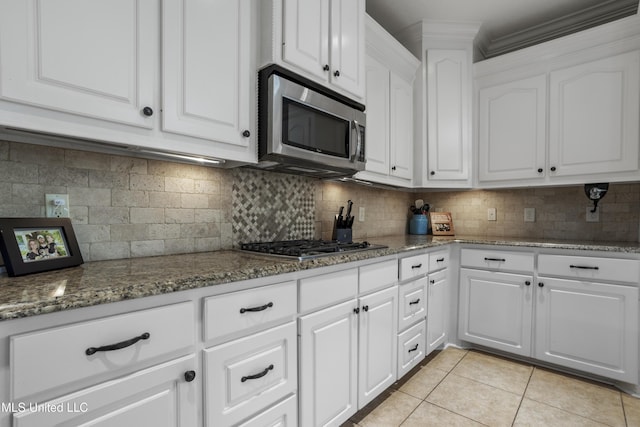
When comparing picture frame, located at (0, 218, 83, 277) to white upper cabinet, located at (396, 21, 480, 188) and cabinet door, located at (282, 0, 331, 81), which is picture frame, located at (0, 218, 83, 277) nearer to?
cabinet door, located at (282, 0, 331, 81)

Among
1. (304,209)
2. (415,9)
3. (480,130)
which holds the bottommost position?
(304,209)

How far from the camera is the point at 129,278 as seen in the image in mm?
927

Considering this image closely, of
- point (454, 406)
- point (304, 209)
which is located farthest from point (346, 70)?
point (454, 406)

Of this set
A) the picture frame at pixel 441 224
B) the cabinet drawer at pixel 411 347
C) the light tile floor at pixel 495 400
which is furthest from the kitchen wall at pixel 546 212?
the cabinet drawer at pixel 411 347

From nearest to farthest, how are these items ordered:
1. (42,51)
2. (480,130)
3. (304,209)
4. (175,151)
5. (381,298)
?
(42,51) → (175,151) → (381,298) → (304,209) → (480,130)

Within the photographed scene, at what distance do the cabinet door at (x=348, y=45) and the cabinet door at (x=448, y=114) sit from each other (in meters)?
1.06

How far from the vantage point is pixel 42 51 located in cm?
90

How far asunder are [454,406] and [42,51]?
7.89ft

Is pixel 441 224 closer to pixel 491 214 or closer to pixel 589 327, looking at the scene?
pixel 491 214

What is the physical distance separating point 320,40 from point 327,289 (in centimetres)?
128

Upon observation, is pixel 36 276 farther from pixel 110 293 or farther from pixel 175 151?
pixel 175 151

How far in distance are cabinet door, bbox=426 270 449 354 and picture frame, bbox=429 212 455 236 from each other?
0.58 m

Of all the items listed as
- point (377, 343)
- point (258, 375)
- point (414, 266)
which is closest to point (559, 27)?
point (414, 266)

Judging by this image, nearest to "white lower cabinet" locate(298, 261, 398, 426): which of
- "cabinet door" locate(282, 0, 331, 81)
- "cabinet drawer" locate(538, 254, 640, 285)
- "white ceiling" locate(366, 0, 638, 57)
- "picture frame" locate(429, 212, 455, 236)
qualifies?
"cabinet door" locate(282, 0, 331, 81)
